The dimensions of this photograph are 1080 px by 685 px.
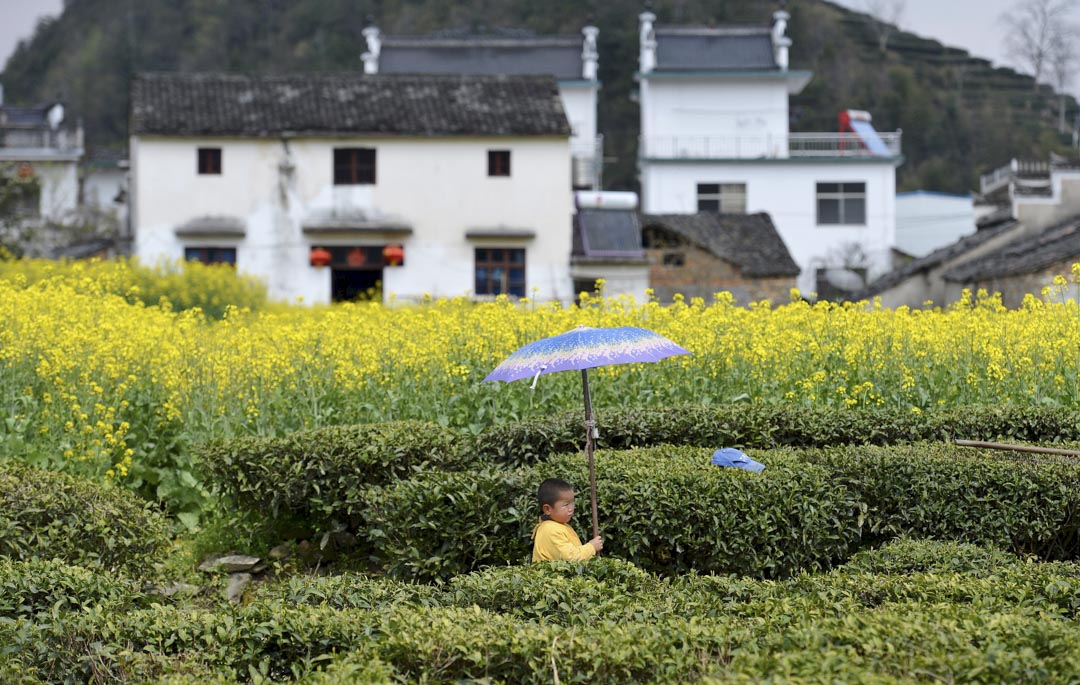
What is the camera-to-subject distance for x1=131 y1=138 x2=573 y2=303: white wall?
28.6 metres

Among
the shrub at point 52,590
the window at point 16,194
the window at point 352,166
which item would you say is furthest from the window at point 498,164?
the shrub at point 52,590

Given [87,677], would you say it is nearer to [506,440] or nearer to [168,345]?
[506,440]

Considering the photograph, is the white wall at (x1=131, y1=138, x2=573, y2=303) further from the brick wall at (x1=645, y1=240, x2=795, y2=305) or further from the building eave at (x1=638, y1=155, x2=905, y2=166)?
the building eave at (x1=638, y1=155, x2=905, y2=166)

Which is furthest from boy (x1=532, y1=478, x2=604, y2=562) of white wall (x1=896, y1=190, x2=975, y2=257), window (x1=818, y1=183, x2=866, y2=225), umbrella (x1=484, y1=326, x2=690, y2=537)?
white wall (x1=896, y1=190, x2=975, y2=257)

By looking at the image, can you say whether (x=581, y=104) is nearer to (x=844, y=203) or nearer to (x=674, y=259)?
(x=844, y=203)

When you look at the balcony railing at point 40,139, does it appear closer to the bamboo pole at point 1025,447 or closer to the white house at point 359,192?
the white house at point 359,192

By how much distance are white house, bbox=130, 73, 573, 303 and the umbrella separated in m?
20.9

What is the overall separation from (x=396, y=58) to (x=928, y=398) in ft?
122

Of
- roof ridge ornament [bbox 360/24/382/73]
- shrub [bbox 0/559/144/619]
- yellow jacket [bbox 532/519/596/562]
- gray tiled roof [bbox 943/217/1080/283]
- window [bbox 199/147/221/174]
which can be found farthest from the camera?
roof ridge ornament [bbox 360/24/382/73]

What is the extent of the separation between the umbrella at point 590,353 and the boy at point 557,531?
0.21 m

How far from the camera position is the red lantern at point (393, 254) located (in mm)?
28578

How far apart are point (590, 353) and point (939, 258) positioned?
73.4 feet

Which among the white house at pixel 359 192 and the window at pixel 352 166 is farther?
the window at pixel 352 166

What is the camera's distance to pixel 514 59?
4647 cm
